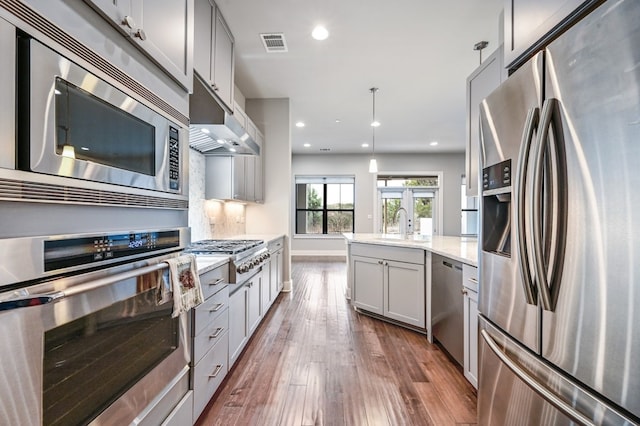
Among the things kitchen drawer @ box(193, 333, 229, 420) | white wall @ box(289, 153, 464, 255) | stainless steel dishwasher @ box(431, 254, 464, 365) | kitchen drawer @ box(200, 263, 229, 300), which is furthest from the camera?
white wall @ box(289, 153, 464, 255)

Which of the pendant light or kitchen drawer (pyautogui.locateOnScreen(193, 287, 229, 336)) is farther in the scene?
the pendant light

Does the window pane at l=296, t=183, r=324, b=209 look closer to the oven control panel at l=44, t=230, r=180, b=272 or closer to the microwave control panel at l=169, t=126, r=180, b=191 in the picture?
the microwave control panel at l=169, t=126, r=180, b=191

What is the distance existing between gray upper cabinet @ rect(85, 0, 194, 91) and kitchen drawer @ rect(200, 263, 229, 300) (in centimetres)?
99

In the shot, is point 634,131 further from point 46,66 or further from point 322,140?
point 322,140

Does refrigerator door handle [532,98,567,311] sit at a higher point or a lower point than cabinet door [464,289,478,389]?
higher

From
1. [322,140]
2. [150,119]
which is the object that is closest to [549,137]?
[150,119]

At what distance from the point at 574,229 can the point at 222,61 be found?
101 inches

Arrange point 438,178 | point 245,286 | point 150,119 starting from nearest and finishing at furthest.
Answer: point 150,119, point 245,286, point 438,178

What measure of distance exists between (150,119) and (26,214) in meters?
0.56

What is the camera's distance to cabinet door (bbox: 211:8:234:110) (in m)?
2.36

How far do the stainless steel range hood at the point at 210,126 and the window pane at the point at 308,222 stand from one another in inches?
226

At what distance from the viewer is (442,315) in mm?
2607

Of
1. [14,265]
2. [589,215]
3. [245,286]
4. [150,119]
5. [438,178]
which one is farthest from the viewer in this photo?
[438,178]

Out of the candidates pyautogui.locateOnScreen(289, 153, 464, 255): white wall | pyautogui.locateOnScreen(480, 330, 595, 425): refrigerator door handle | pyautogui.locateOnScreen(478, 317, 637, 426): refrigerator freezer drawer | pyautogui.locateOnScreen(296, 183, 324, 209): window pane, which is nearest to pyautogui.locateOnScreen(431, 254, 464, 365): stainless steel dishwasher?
pyautogui.locateOnScreen(478, 317, 637, 426): refrigerator freezer drawer
